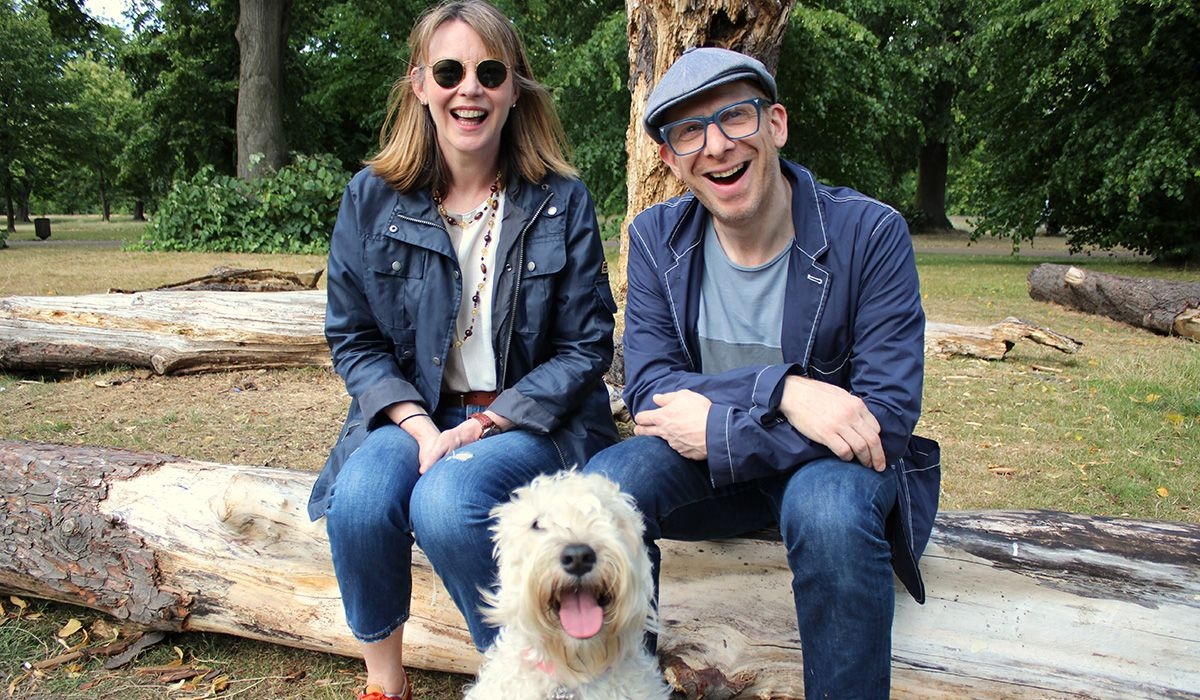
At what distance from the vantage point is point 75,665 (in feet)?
10.4

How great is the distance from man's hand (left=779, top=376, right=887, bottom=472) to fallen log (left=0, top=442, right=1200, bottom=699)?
605 mm

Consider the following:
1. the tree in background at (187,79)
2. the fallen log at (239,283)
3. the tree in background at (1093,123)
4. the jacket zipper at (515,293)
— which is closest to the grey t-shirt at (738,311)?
the jacket zipper at (515,293)

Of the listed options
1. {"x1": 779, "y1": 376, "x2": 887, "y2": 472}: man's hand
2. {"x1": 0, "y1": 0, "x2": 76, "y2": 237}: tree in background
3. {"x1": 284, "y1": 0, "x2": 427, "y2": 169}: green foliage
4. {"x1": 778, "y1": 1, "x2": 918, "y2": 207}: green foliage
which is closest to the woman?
{"x1": 779, "y1": 376, "x2": 887, "y2": 472}: man's hand

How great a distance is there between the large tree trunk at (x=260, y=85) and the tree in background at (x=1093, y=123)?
1524 centimetres

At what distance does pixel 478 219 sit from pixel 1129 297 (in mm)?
9898

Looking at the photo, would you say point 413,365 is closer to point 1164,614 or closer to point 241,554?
point 241,554

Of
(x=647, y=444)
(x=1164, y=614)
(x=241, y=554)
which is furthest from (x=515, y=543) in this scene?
(x=1164, y=614)

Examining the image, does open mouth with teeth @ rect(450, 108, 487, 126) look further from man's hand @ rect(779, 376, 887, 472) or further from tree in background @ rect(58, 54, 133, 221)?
tree in background @ rect(58, 54, 133, 221)

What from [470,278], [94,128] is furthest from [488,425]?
[94,128]

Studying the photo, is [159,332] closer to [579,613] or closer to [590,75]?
[579,613]

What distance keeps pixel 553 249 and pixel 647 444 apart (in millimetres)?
833

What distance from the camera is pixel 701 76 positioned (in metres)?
2.64

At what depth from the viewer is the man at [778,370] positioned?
2.32 meters

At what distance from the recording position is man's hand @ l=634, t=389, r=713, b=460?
2.57 meters
